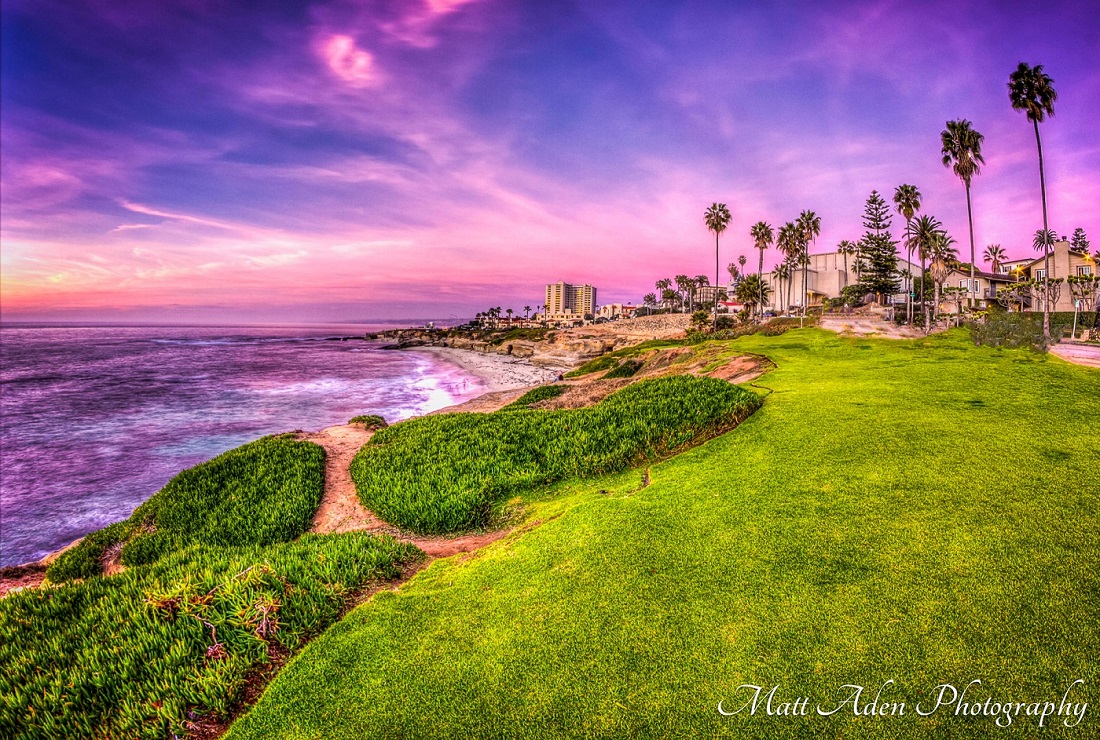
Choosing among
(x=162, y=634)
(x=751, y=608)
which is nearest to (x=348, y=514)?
(x=162, y=634)

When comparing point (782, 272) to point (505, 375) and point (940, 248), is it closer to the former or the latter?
point (940, 248)

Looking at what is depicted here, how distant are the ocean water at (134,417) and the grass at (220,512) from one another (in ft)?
17.0

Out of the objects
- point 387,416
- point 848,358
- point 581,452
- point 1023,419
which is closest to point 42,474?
point 387,416

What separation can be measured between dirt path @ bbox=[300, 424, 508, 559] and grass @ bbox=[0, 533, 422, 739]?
98cm

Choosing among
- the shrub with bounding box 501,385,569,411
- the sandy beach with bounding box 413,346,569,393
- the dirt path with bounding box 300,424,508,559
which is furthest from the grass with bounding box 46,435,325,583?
the sandy beach with bounding box 413,346,569,393

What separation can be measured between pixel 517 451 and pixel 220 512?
20.4ft

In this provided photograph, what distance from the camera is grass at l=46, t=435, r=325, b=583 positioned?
863 centimetres

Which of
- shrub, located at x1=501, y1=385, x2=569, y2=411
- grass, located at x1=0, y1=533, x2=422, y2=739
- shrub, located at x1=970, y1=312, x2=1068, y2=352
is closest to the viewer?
grass, located at x1=0, y1=533, x2=422, y2=739

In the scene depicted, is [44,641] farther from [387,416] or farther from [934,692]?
[387,416]

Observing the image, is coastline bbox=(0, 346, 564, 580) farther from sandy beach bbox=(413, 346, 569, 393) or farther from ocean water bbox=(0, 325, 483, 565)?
ocean water bbox=(0, 325, 483, 565)

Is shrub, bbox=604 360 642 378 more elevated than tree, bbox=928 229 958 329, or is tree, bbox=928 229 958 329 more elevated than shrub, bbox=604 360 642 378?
tree, bbox=928 229 958 329

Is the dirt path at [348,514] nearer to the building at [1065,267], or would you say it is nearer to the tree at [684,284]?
the building at [1065,267]

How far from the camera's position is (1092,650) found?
323 centimetres

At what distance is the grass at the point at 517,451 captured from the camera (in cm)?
841
